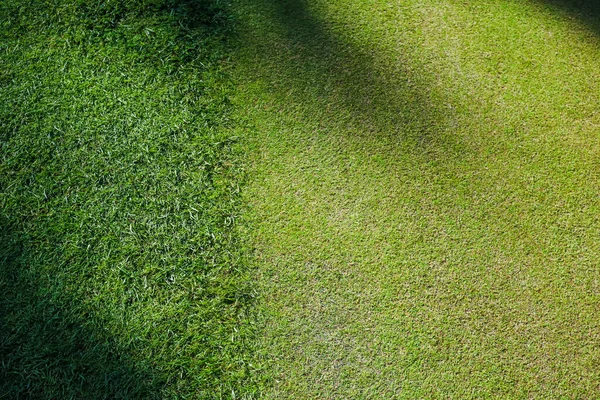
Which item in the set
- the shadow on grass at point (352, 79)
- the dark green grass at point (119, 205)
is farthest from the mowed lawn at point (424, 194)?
the dark green grass at point (119, 205)

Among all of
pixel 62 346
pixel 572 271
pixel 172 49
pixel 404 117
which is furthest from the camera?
pixel 172 49

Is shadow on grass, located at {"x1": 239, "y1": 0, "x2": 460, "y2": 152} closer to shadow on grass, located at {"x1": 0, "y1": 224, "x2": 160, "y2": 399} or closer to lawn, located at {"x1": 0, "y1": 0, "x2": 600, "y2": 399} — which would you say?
lawn, located at {"x1": 0, "y1": 0, "x2": 600, "y2": 399}

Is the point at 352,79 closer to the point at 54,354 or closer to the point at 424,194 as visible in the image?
the point at 424,194

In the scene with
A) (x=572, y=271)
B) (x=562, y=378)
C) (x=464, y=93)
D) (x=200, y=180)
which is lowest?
(x=200, y=180)

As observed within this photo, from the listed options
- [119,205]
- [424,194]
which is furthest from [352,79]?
[119,205]

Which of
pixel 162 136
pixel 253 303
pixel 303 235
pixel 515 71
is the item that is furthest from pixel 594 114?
pixel 162 136

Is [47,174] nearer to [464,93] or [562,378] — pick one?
[464,93]

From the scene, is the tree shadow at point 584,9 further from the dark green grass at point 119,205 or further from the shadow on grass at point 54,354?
the shadow on grass at point 54,354
